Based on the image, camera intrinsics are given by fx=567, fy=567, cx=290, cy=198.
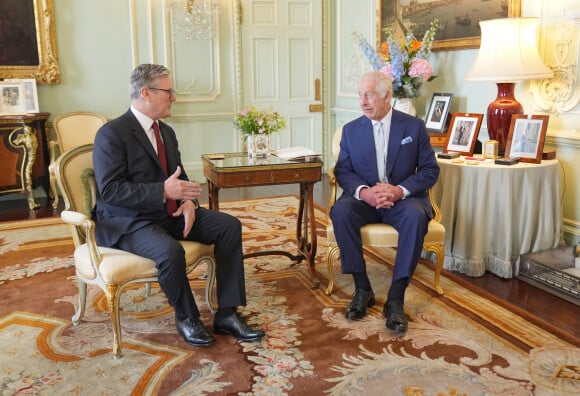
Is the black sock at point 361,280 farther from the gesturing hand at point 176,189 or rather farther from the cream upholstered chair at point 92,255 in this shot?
the gesturing hand at point 176,189

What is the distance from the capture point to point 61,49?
582cm

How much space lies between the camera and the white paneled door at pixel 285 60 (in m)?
6.48

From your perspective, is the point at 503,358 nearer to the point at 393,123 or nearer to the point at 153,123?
the point at 393,123

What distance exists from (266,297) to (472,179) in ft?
4.67

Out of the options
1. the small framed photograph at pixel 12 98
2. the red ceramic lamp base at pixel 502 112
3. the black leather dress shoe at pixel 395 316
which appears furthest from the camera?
the small framed photograph at pixel 12 98

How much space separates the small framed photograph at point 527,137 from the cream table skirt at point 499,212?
9cm

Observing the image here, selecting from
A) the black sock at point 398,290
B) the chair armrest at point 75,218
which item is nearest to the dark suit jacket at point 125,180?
the chair armrest at point 75,218

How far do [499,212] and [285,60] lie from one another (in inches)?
153

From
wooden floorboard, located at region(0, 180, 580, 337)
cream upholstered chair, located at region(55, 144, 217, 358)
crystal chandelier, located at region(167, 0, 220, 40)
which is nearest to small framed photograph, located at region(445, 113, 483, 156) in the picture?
wooden floorboard, located at region(0, 180, 580, 337)

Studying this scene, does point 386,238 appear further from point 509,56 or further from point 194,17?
point 194,17

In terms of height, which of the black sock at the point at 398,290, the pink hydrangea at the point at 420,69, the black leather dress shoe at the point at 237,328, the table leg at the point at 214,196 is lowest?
the black leather dress shoe at the point at 237,328

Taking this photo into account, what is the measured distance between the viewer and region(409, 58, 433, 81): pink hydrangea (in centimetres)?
425

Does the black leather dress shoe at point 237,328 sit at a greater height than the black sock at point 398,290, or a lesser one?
lesser

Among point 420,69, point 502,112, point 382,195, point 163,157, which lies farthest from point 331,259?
point 420,69
